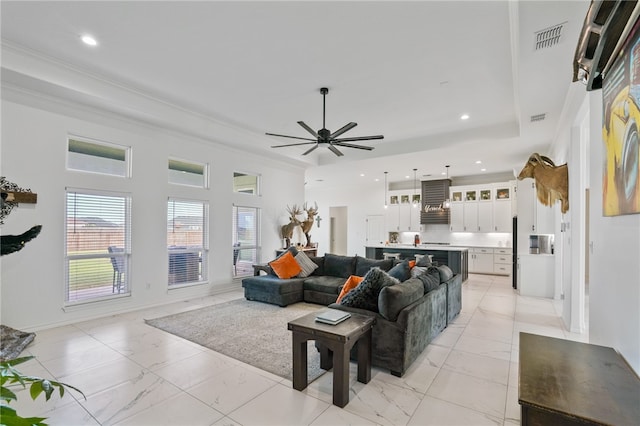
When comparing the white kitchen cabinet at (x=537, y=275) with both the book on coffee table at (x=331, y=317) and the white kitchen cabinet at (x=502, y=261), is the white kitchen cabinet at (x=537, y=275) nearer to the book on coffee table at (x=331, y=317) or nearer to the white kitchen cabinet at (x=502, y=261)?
the white kitchen cabinet at (x=502, y=261)

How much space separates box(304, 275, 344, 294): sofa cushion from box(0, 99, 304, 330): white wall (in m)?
1.98

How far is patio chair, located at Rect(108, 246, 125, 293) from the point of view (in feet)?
16.3

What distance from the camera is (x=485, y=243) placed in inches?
376

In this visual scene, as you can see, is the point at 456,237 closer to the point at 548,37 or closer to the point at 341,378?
the point at 548,37

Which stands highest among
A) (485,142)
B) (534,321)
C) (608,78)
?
(485,142)

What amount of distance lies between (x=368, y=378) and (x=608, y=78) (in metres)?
2.78

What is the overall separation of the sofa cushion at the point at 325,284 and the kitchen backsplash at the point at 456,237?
5496 mm

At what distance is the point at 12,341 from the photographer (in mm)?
3494

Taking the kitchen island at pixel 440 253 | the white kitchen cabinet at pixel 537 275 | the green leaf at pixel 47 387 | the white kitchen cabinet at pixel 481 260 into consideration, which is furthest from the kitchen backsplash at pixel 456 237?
the green leaf at pixel 47 387

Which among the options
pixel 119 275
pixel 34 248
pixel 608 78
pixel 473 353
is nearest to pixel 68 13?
pixel 34 248

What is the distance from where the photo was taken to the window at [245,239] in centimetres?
692

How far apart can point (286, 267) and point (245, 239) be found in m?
1.66

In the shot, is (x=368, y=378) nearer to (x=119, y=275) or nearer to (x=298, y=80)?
(x=298, y=80)

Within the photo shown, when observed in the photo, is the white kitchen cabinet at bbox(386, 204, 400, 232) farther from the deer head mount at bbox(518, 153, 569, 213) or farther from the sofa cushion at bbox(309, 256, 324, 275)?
the deer head mount at bbox(518, 153, 569, 213)
